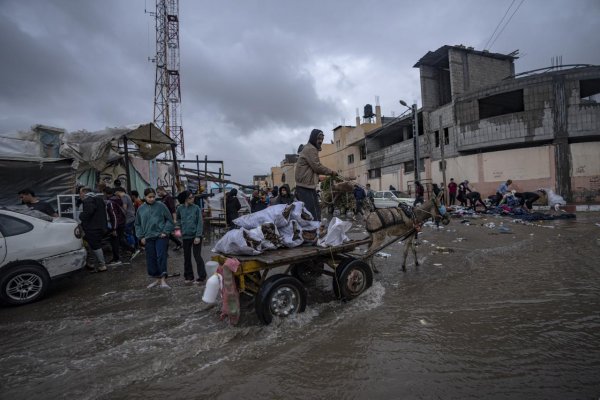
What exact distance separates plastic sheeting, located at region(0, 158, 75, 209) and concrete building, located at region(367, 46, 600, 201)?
70.7 ft

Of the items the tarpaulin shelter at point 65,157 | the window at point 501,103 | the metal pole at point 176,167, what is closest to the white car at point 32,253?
the tarpaulin shelter at point 65,157

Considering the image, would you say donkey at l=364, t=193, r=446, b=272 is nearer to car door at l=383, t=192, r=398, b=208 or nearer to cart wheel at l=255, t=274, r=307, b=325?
cart wheel at l=255, t=274, r=307, b=325

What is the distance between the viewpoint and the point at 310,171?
201 inches

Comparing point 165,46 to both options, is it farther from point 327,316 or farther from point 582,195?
point 582,195

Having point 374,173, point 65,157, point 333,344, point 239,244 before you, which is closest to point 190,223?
point 239,244

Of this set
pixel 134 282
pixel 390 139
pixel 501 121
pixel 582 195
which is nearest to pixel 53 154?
pixel 134 282

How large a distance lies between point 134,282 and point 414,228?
19.4ft

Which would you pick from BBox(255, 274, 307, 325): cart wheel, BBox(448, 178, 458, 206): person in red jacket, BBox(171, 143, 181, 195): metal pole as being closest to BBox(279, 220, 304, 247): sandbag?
BBox(255, 274, 307, 325): cart wheel

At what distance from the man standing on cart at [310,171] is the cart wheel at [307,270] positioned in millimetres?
780

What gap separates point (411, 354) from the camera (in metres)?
3.10

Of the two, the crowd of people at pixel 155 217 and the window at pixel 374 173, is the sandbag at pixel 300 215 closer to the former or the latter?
the crowd of people at pixel 155 217

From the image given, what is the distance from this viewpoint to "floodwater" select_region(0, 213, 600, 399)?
8.64 ft

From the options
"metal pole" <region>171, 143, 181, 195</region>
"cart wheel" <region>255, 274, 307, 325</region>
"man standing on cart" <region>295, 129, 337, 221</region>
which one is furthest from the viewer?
"metal pole" <region>171, 143, 181, 195</region>

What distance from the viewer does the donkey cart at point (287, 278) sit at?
12.1 ft
